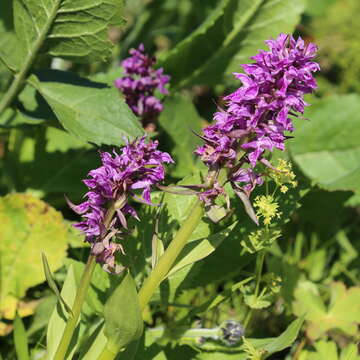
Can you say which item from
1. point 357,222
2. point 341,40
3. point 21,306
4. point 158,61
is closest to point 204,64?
point 158,61

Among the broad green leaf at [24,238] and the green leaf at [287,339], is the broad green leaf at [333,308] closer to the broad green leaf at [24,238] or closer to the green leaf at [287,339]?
the green leaf at [287,339]

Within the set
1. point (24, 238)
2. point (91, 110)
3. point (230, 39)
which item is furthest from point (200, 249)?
point (230, 39)

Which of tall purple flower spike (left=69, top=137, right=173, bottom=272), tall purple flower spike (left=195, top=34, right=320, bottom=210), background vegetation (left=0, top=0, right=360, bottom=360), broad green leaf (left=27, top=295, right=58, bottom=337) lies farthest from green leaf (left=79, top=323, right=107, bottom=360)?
tall purple flower spike (left=195, top=34, right=320, bottom=210)

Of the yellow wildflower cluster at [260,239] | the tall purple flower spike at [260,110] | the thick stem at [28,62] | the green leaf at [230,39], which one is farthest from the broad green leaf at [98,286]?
the green leaf at [230,39]

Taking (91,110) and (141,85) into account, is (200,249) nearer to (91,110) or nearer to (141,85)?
(91,110)

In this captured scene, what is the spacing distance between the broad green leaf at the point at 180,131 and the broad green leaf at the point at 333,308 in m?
0.82

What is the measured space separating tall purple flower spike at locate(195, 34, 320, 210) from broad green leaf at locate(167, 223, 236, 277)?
172 millimetres

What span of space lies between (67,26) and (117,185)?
1.07 metres

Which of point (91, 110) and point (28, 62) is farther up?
point (28, 62)

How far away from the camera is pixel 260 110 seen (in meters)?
1.39

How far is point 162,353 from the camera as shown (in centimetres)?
186

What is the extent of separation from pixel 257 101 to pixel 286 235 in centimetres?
170

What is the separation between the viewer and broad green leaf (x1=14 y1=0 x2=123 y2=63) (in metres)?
2.21

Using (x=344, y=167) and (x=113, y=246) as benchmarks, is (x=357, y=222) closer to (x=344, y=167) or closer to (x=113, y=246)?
(x=344, y=167)
